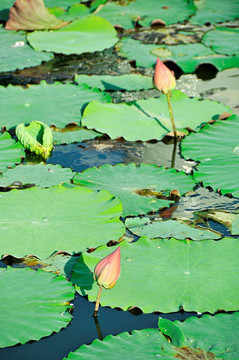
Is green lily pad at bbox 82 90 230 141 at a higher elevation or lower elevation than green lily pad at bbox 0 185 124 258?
lower

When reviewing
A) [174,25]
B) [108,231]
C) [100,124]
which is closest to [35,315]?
[108,231]

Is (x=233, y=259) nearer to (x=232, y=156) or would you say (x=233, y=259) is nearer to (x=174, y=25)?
(x=232, y=156)

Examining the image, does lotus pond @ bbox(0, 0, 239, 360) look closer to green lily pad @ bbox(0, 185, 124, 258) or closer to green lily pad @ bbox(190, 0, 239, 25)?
green lily pad @ bbox(0, 185, 124, 258)

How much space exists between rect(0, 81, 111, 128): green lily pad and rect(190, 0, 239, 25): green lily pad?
87.7 inches

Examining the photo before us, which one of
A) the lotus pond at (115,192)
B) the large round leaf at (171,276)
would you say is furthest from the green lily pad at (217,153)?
the large round leaf at (171,276)

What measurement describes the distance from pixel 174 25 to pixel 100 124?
2.62m

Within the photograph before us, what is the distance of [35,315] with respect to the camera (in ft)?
6.83

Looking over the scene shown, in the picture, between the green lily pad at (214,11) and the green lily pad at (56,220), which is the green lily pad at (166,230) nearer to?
the green lily pad at (56,220)

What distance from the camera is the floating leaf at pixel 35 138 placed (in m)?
3.46

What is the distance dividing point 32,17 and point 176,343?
14.2 ft

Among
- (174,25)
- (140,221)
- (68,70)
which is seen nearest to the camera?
(140,221)

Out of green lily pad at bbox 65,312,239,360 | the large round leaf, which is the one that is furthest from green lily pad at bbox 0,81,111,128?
green lily pad at bbox 65,312,239,360

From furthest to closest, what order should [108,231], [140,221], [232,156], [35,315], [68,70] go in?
1. [68,70]
2. [232,156]
3. [140,221]
4. [108,231]
5. [35,315]

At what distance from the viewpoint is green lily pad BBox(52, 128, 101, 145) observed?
3.62m
